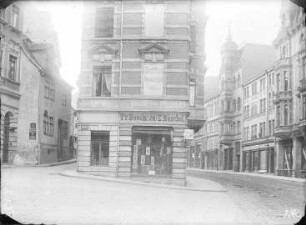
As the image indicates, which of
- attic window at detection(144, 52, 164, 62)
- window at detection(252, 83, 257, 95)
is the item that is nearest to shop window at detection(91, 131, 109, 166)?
attic window at detection(144, 52, 164, 62)

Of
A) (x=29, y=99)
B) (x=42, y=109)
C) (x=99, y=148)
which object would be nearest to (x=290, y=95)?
(x=42, y=109)

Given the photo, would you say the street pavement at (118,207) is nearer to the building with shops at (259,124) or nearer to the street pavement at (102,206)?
the street pavement at (102,206)

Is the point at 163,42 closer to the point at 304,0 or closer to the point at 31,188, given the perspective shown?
the point at 31,188

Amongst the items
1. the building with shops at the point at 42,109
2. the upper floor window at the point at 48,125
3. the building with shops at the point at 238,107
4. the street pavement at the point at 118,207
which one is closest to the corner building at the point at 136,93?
the street pavement at the point at 118,207

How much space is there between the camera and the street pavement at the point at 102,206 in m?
9.33

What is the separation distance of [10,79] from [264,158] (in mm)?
27338

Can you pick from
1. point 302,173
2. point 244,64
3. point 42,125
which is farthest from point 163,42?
point 244,64

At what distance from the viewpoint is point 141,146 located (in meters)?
21.2

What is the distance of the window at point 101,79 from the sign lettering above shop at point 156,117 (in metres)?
1.98

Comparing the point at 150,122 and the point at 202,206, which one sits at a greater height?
the point at 150,122

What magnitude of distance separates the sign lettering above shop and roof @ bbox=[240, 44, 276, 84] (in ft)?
104

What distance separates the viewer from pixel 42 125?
99.9 feet

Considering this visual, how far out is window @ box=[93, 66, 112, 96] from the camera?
21984 mm

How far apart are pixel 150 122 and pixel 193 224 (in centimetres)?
1276
